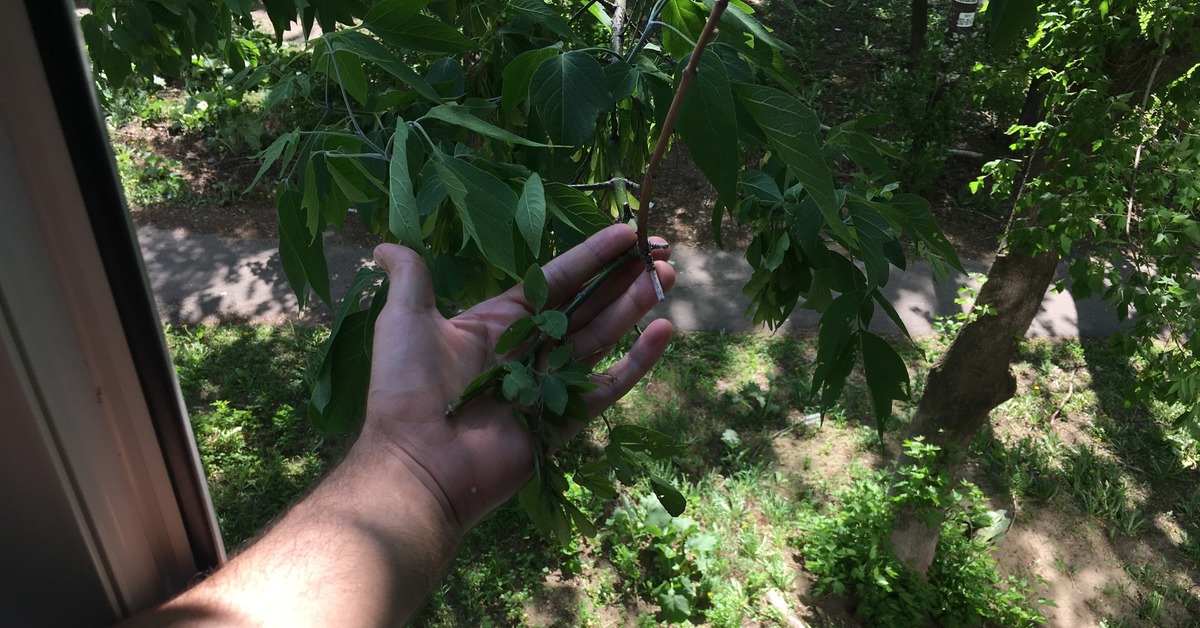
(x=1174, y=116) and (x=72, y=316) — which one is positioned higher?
(x=72, y=316)

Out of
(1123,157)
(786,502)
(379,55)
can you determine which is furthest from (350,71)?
(786,502)

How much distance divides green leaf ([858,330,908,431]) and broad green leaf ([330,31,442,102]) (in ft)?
2.38

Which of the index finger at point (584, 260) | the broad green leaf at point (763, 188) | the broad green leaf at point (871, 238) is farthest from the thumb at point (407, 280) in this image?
the broad green leaf at point (871, 238)

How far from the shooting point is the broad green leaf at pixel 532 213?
3.00 ft

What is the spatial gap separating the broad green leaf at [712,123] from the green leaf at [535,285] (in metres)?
0.25

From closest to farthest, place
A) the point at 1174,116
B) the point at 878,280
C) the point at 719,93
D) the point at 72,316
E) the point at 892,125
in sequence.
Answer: the point at 72,316, the point at 719,93, the point at 878,280, the point at 1174,116, the point at 892,125

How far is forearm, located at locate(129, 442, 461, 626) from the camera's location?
1.03 m

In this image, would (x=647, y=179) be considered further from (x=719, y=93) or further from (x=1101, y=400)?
(x=1101, y=400)

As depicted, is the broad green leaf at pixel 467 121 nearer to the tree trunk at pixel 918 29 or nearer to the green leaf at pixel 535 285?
the green leaf at pixel 535 285

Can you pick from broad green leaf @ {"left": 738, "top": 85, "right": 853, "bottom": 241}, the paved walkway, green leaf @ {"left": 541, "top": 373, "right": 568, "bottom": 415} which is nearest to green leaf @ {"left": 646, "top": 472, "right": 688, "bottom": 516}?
green leaf @ {"left": 541, "top": 373, "right": 568, "bottom": 415}

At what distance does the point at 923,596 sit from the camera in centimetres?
319

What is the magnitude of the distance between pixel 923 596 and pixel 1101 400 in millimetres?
2272

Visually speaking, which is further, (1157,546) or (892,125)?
(892,125)

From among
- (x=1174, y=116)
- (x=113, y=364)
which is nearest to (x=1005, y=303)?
(x=1174, y=116)
